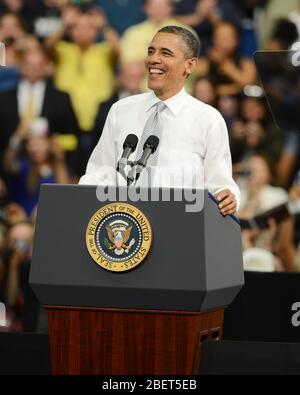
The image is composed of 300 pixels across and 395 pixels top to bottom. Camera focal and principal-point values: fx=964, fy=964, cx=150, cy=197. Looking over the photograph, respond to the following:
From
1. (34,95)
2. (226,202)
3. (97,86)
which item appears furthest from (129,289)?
(34,95)

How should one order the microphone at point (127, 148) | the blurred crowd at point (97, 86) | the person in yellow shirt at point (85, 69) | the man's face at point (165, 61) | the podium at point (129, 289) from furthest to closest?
the person in yellow shirt at point (85, 69), the blurred crowd at point (97, 86), the man's face at point (165, 61), the microphone at point (127, 148), the podium at point (129, 289)

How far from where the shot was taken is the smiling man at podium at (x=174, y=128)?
342cm

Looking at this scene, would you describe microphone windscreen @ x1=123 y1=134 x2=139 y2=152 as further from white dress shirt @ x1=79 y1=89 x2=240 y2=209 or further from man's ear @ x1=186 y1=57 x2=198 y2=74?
man's ear @ x1=186 y1=57 x2=198 y2=74

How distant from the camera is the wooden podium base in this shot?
3.11 m

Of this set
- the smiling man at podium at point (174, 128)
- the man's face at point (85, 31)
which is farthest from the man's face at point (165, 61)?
the man's face at point (85, 31)

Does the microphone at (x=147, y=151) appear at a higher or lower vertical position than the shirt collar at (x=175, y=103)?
lower

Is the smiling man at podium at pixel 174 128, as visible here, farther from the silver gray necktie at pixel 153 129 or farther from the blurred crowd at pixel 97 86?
the blurred crowd at pixel 97 86

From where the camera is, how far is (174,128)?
3459 millimetres

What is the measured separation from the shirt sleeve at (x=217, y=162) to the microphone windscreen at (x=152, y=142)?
0.86 feet

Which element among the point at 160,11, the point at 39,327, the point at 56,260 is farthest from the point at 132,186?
the point at 160,11

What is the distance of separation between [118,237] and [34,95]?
11.3ft

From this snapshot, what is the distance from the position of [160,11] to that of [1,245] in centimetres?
182

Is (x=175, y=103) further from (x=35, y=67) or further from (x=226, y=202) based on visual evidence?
(x=35, y=67)

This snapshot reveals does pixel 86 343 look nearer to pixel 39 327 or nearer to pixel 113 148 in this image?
pixel 113 148
